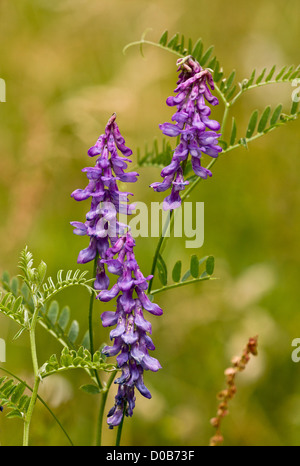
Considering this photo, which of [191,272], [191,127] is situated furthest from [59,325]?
[191,127]

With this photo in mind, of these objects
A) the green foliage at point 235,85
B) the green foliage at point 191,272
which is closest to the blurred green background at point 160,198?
the green foliage at point 191,272

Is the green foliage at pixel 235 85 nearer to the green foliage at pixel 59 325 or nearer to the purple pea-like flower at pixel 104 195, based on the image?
the purple pea-like flower at pixel 104 195

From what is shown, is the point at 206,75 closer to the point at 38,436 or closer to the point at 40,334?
the point at 38,436

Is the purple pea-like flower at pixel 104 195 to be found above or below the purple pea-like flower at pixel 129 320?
above

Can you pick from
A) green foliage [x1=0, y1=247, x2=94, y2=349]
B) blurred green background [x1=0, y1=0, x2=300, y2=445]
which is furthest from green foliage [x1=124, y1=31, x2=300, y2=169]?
blurred green background [x1=0, y1=0, x2=300, y2=445]

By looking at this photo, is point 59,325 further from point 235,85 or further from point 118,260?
point 235,85

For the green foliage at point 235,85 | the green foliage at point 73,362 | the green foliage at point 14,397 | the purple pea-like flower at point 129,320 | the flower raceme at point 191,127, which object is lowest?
the green foliage at point 14,397

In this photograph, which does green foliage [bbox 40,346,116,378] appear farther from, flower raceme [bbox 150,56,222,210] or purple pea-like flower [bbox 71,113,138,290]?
flower raceme [bbox 150,56,222,210]
